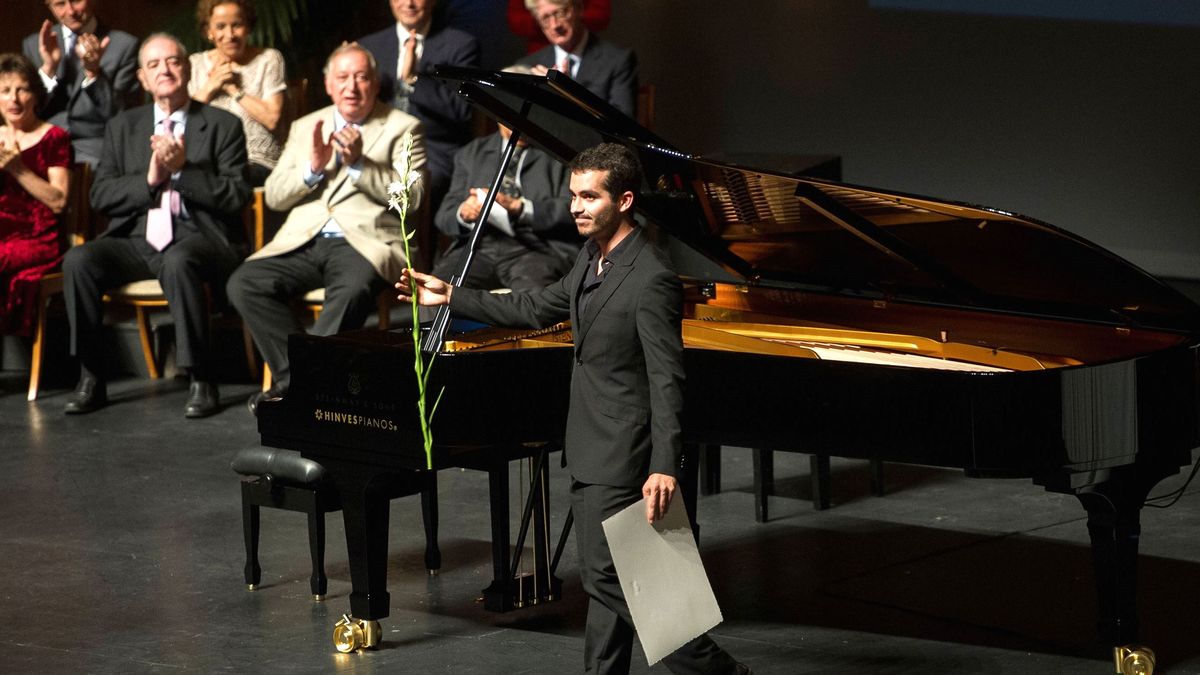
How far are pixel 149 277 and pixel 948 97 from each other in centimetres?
366

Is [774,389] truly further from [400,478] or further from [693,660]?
[400,478]

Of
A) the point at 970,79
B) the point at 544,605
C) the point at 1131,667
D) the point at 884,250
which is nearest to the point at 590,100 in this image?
the point at 884,250

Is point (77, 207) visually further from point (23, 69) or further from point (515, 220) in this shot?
point (515, 220)

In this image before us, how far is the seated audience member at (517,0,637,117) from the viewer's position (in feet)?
23.2

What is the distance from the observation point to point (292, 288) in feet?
23.2

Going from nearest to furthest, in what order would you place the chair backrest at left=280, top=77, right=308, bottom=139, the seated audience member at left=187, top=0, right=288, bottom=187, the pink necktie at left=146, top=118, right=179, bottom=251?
the pink necktie at left=146, top=118, right=179, bottom=251, the seated audience member at left=187, top=0, right=288, bottom=187, the chair backrest at left=280, top=77, right=308, bottom=139

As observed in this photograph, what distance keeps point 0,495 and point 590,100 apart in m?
2.74

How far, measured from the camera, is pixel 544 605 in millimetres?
4648

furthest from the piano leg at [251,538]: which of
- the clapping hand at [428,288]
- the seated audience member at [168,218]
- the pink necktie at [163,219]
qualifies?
the pink necktie at [163,219]

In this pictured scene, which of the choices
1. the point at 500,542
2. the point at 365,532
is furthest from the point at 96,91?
the point at 365,532

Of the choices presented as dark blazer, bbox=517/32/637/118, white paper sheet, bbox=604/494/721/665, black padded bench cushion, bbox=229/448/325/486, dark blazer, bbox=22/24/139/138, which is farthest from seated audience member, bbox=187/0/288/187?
white paper sheet, bbox=604/494/721/665

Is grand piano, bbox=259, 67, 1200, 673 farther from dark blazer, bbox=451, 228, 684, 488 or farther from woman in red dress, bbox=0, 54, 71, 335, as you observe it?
woman in red dress, bbox=0, 54, 71, 335

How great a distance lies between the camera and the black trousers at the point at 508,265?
6648mm

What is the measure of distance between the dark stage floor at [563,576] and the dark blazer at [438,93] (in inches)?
69.6
